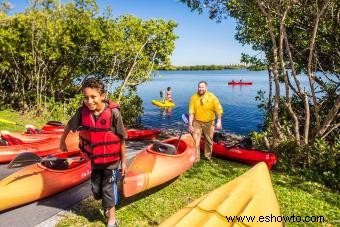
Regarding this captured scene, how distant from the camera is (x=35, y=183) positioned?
7.04 m

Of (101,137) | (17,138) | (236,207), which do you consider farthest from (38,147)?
(236,207)

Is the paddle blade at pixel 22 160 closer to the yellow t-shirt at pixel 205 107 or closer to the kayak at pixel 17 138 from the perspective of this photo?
the kayak at pixel 17 138

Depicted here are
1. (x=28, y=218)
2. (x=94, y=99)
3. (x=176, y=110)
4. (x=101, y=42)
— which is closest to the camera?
(x=94, y=99)

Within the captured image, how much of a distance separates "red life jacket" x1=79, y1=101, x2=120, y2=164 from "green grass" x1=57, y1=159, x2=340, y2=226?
4.71ft

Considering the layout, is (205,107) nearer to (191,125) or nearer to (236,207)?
(191,125)

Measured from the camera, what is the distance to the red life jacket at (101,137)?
5.55m

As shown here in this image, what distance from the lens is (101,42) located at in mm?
19188

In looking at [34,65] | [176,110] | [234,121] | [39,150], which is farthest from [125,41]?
[176,110]

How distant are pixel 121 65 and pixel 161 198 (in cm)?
1461

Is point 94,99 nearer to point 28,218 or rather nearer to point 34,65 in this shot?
point 28,218

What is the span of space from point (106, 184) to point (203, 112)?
14.9 ft

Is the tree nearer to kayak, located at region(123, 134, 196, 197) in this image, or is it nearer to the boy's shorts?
kayak, located at region(123, 134, 196, 197)

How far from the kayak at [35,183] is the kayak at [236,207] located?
3344 millimetres

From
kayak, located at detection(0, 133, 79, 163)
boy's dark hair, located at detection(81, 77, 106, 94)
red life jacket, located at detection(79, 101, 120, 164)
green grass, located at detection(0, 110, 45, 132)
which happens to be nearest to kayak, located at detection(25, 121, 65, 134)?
kayak, located at detection(0, 133, 79, 163)
